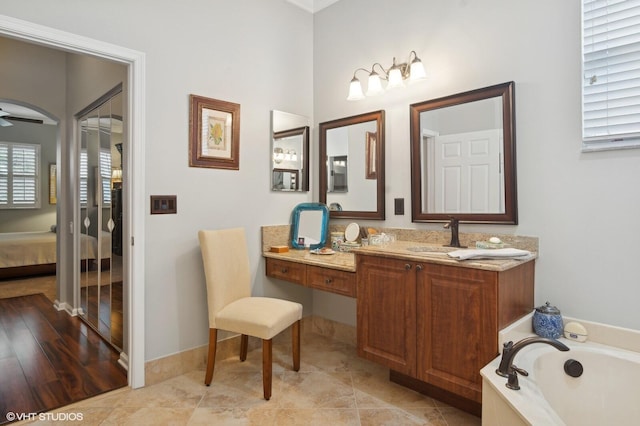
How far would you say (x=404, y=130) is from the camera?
2.63 metres

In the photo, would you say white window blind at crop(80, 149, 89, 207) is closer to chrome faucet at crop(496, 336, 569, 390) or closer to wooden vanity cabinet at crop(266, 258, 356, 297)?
wooden vanity cabinet at crop(266, 258, 356, 297)

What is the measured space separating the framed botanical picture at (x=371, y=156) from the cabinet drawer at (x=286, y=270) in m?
0.92

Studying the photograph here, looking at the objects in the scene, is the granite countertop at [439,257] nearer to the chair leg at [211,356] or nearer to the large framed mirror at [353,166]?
the large framed mirror at [353,166]

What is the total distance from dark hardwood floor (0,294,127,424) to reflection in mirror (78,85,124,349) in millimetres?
157

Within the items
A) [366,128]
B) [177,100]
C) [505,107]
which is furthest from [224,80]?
[505,107]

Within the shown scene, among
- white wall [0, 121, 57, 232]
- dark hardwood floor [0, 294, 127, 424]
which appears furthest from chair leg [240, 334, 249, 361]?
white wall [0, 121, 57, 232]

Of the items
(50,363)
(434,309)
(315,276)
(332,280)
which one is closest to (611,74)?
(434,309)

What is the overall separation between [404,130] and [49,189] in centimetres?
777

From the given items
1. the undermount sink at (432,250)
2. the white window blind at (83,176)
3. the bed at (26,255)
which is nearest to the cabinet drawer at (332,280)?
the undermount sink at (432,250)

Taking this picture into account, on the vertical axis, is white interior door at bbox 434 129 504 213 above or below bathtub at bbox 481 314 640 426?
above

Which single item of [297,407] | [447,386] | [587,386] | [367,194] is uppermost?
[367,194]

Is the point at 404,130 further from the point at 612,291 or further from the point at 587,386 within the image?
the point at 587,386

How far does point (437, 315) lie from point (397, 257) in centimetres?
38

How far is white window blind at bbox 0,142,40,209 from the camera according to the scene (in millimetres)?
6719
